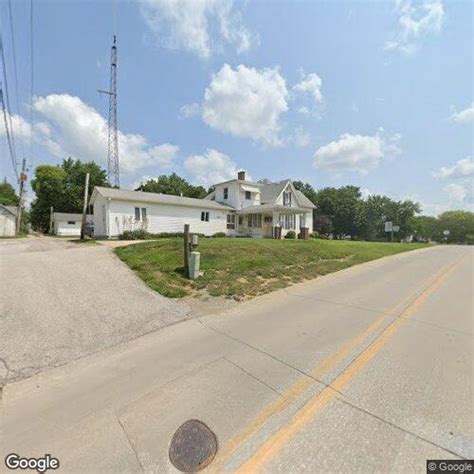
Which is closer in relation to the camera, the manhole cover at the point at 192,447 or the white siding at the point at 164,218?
the manhole cover at the point at 192,447

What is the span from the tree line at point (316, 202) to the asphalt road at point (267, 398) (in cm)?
4430

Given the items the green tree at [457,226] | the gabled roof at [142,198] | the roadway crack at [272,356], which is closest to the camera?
the roadway crack at [272,356]

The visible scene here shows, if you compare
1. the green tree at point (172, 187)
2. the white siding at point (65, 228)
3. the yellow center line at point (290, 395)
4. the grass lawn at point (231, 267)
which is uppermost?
the green tree at point (172, 187)

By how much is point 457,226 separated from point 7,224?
105818 mm

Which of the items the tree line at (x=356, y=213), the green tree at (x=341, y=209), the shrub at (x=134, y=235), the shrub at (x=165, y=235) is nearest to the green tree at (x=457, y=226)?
the tree line at (x=356, y=213)

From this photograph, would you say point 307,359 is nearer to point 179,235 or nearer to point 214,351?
point 214,351

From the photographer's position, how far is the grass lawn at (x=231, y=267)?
8297mm

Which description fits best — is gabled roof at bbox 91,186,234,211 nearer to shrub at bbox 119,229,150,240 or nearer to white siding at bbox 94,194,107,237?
white siding at bbox 94,194,107,237

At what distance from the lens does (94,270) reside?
31.7 feet

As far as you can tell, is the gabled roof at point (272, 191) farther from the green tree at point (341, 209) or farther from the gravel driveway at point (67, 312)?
the green tree at point (341, 209)

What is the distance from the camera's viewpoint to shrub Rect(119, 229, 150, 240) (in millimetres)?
22703

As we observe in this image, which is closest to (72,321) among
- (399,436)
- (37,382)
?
(37,382)

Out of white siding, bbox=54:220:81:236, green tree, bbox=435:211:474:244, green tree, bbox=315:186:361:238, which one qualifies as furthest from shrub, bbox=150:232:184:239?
green tree, bbox=435:211:474:244

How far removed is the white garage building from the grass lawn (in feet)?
32.2
